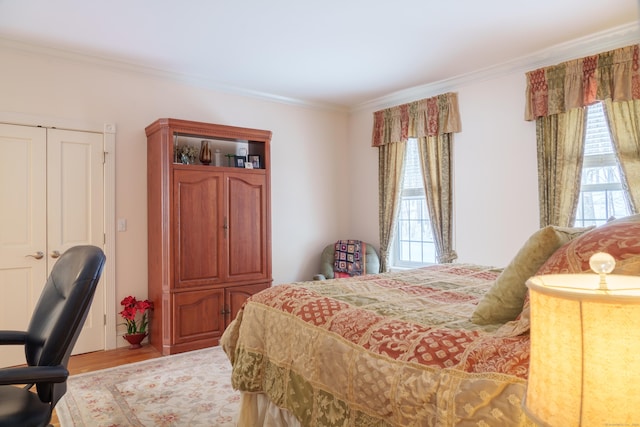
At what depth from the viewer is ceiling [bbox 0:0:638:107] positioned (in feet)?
9.79

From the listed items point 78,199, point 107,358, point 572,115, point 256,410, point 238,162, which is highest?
point 572,115

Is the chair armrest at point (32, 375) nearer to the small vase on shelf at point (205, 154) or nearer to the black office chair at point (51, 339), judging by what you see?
the black office chair at point (51, 339)

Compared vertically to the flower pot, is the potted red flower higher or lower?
higher

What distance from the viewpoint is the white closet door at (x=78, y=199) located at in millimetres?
3717

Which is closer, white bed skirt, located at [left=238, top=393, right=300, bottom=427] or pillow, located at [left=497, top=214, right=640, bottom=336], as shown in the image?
pillow, located at [left=497, top=214, right=640, bottom=336]

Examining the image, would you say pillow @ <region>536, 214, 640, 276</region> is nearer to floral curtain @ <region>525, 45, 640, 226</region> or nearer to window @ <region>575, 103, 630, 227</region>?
floral curtain @ <region>525, 45, 640, 226</region>

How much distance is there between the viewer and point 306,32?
11.2 feet

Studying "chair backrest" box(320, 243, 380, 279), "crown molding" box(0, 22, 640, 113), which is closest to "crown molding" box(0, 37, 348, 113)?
"crown molding" box(0, 22, 640, 113)

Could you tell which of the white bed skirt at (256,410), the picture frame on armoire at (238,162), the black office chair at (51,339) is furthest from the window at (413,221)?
the black office chair at (51,339)

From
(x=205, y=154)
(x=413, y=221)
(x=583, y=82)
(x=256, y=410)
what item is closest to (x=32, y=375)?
(x=256, y=410)

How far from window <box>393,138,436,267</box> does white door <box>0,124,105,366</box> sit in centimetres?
347

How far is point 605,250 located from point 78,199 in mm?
4105

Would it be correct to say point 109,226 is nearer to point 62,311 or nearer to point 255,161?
point 255,161

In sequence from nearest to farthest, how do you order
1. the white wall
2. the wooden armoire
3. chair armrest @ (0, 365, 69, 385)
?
1. chair armrest @ (0, 365, 69, 385)
2. the white wall
3. the wooden armoire
